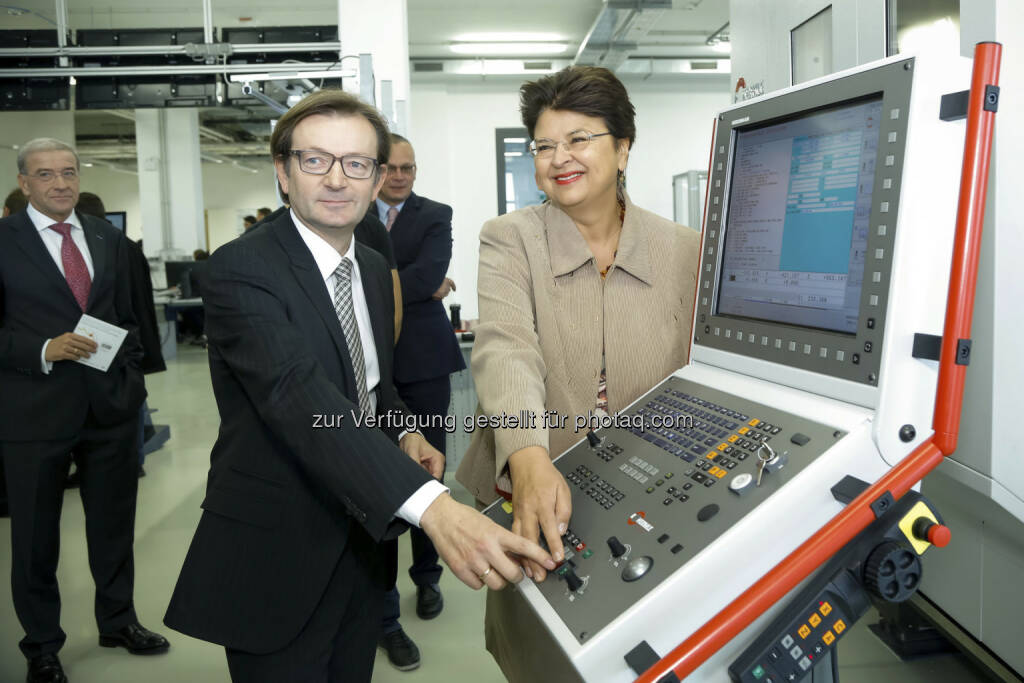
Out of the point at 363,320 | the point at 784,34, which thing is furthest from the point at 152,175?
the point at 363,320

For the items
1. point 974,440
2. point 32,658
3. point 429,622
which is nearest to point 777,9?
point 974,440

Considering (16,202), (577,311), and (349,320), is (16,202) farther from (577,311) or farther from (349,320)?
(577,311)

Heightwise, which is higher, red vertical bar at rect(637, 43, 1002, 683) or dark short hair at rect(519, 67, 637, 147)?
dark short hair at rect(519, 67, 637, 147)

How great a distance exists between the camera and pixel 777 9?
2234 mm

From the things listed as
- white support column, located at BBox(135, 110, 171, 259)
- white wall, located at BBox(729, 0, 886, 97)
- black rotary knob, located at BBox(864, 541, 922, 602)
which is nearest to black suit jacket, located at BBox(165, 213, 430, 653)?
black rotary knob, located at BBox(864, 541, 922, 602)

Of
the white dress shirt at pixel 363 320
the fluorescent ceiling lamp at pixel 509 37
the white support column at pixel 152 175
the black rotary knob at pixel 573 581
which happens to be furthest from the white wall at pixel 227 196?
the black rotary knob at pixel 573 581

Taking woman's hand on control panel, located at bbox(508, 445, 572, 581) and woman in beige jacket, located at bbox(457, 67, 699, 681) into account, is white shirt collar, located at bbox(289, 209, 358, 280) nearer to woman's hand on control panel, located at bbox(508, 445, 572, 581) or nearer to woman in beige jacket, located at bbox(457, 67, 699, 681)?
woman in beige jacket, located at bbox(457, 67, 699, 681)

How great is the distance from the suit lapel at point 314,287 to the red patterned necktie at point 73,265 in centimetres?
159

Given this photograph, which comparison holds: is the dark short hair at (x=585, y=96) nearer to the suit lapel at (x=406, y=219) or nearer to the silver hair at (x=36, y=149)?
the suit lapel at (x=406, y=219)

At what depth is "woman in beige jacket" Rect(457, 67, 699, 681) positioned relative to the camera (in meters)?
1.24

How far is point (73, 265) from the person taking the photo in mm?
2436

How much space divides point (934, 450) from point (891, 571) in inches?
5.4

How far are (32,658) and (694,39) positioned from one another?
28.2ft

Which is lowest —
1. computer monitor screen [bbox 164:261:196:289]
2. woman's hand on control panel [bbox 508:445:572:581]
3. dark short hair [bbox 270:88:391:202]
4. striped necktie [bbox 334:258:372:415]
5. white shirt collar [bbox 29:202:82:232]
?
computer monitor screen [bbox 164:261:196:289]
